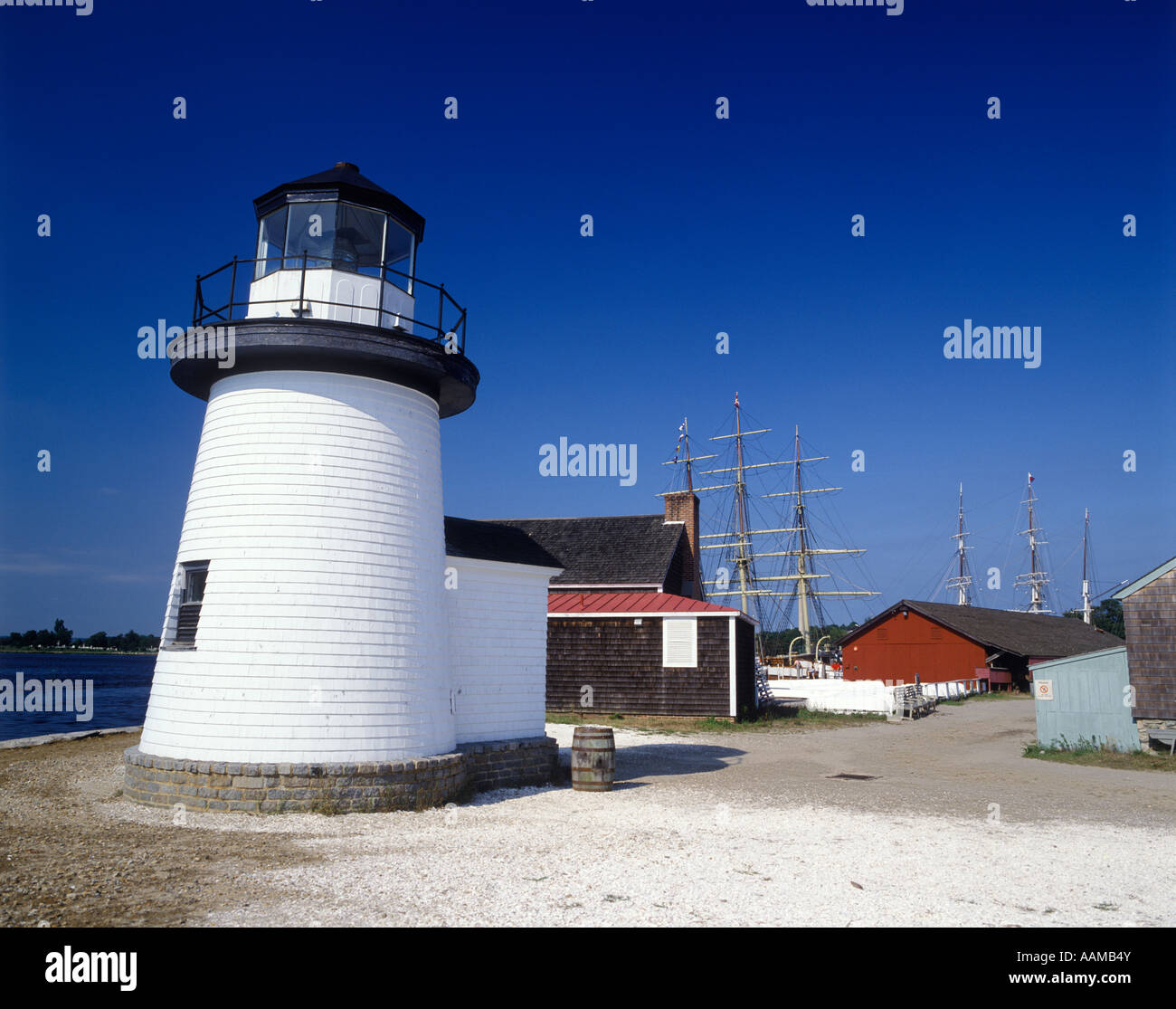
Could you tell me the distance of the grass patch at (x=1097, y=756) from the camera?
16.8 metres

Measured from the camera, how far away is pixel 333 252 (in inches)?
455

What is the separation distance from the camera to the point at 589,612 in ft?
84.7

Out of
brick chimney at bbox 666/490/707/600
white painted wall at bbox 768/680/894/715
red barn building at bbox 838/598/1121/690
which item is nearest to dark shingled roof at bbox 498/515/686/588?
brick chimney at bbox 666/490/707/600

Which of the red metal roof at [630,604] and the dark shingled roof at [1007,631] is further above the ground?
the red metal roof at [630,604]

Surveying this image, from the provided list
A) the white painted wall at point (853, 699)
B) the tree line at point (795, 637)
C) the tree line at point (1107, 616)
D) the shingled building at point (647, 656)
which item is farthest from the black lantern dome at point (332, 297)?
the tree line at point (1107, 616)

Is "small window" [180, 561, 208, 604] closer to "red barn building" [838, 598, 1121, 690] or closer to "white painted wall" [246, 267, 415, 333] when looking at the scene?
"white painted wall" [246, 267, 415, 333]

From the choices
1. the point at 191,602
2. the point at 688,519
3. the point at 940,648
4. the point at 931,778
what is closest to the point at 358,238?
the point at 191,602

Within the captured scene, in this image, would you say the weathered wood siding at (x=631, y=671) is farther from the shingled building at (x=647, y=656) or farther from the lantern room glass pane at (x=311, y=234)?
the lantern room glass pane at (x=311, y=234)

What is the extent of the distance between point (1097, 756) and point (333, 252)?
62.0 ft

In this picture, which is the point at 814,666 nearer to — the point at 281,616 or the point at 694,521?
the point at 694,521

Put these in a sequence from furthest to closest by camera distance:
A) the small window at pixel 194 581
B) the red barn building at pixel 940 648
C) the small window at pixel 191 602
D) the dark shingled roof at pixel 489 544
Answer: the red barn building at pixel 940 648
the dark shingled roof at pixel 489 544
the small window at pixel 194 581
the small window at pixel 191 602

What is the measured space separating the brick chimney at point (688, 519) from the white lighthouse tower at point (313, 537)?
71.9 ft

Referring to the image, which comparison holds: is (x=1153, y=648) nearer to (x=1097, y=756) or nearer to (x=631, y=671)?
(x=1097, y=756)
